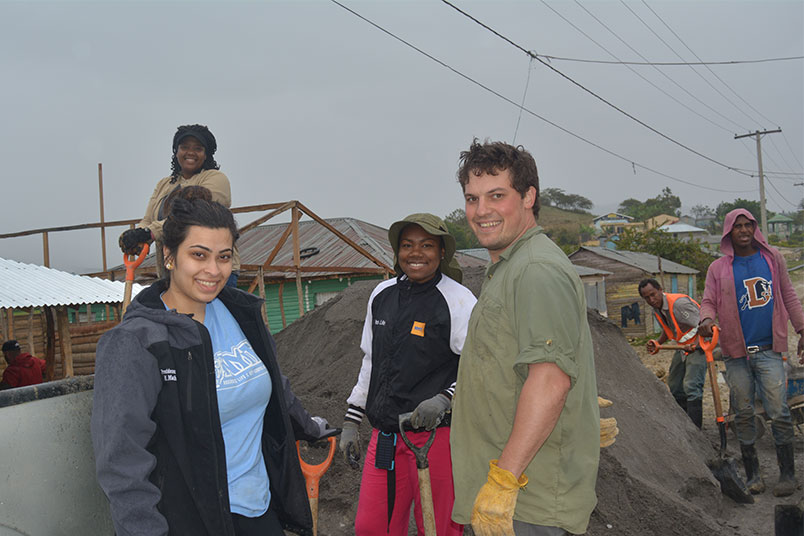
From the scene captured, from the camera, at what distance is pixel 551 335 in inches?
71.7

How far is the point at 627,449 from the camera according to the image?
5.46 m

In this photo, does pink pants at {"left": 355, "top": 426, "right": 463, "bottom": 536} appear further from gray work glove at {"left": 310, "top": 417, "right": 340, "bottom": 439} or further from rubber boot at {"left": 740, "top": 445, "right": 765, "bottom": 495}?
rubber boot at {"left": 740, "top": 445, "right": 765, "bottom": 495}

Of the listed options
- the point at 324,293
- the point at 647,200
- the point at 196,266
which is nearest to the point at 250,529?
the point at 196,266

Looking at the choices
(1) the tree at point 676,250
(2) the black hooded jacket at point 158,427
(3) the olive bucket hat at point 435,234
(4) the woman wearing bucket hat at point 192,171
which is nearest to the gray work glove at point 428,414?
(3) the olive bucket hat at point 435,234

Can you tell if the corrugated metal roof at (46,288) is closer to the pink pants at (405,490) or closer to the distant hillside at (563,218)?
the pink pants at (405,490)

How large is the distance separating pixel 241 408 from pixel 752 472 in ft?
18.0

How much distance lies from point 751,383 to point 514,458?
186 inches

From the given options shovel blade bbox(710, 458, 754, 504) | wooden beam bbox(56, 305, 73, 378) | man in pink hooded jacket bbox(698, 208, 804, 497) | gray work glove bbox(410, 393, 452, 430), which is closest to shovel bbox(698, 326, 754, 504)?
shovel blade bbox(710, 458, 754, 504)

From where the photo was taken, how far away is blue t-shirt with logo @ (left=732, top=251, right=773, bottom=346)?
534cm

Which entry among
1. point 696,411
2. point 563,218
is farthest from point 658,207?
point 696,411

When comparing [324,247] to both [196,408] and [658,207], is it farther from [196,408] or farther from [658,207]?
[658,207]

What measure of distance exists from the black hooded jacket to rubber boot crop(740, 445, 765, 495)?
5.44 meters

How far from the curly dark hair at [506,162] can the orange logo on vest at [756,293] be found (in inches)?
165

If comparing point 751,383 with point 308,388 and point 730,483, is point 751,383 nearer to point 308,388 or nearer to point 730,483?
point 730,483
